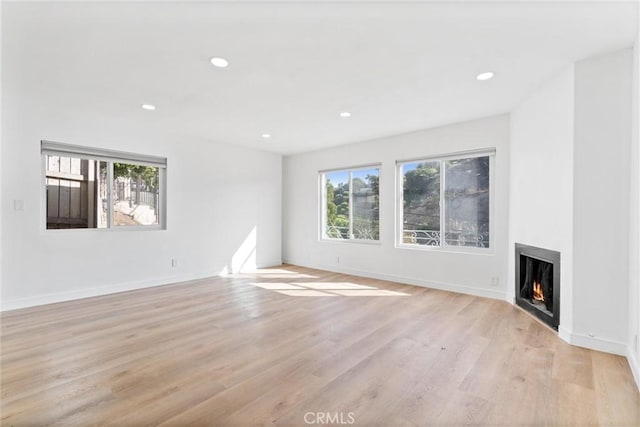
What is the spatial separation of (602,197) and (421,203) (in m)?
2.45

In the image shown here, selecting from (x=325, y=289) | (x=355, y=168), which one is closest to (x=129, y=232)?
(x=325, y=289)

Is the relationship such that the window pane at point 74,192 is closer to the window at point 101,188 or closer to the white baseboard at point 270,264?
the window at point 101,188

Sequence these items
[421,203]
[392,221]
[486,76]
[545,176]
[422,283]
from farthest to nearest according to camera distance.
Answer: [392,221], [421,203], [422,283], [545,176], [486,76]

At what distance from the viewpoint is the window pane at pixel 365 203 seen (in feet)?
17.7

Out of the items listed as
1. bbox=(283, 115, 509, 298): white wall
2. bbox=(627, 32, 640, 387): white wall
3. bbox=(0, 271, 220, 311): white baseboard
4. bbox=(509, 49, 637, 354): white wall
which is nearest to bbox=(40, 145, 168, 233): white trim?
bbox=(0, 271, 220, 311): white baseboard

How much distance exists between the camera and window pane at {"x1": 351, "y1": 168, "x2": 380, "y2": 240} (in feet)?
17.7

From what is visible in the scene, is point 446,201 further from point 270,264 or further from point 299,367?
point 270,264

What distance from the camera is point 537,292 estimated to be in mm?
3330

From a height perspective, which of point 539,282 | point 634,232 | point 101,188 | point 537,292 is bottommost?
point 537,292

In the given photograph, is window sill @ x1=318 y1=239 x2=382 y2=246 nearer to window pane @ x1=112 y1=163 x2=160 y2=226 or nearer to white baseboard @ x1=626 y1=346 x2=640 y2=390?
window pane @ x1=112 y1=163 x2=160 y2=226

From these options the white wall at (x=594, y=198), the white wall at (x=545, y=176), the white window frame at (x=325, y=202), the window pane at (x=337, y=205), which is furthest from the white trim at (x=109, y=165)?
the white wall at (x=594, y=198)

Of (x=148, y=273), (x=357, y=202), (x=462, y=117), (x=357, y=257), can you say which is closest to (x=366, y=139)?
(x=357, y=202)

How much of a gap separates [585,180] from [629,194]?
29 centimetres

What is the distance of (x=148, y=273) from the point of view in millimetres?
4598
